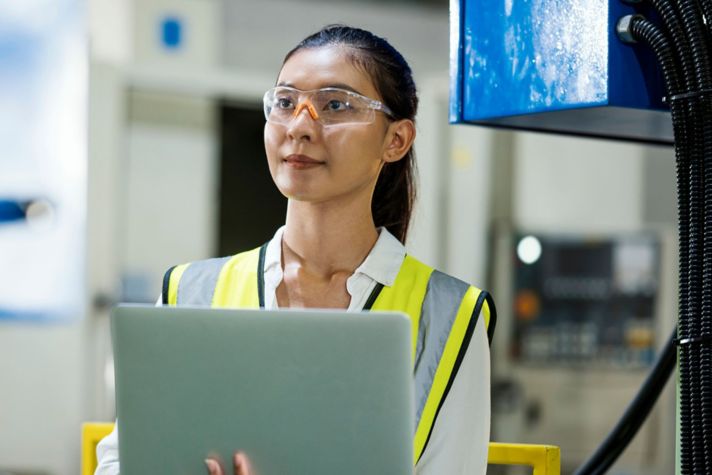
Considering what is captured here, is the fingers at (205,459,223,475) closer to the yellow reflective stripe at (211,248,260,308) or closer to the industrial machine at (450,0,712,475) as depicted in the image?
the yellow reflective stripe at (211,248,260,308)

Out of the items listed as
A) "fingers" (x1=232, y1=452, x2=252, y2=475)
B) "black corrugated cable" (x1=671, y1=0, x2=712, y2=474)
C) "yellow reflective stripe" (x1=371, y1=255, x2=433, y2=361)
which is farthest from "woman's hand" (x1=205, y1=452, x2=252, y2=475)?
"black corrugated cable" (x1=671, y1=0, x2=712, y2=474)

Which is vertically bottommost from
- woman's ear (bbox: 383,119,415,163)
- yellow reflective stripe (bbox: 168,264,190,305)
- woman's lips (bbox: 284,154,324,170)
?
yellow reflective stripe (bbox: 168,264,190,305)

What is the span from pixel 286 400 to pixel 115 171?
3733mm

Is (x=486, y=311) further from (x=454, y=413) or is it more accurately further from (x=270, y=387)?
(x=270, y=387)

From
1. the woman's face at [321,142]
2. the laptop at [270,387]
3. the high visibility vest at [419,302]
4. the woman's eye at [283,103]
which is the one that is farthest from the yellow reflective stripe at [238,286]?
the laptop at [270,387]

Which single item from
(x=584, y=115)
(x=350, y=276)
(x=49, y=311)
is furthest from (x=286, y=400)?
(x=49, y=311)

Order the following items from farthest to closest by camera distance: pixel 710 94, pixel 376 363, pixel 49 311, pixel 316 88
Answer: pixel 49 311 → pixel 316 88 → pixel 710 94 → pixel 376 363

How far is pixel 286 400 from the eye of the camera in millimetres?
1480

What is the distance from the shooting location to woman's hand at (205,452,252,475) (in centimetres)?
149

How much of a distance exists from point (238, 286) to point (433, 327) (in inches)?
13.1

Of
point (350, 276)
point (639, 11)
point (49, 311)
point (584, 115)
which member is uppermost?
point (639, 11)

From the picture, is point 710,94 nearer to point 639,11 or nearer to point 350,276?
point 639,11

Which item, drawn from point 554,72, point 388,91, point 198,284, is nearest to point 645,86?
point 554,72

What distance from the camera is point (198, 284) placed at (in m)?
1.90
